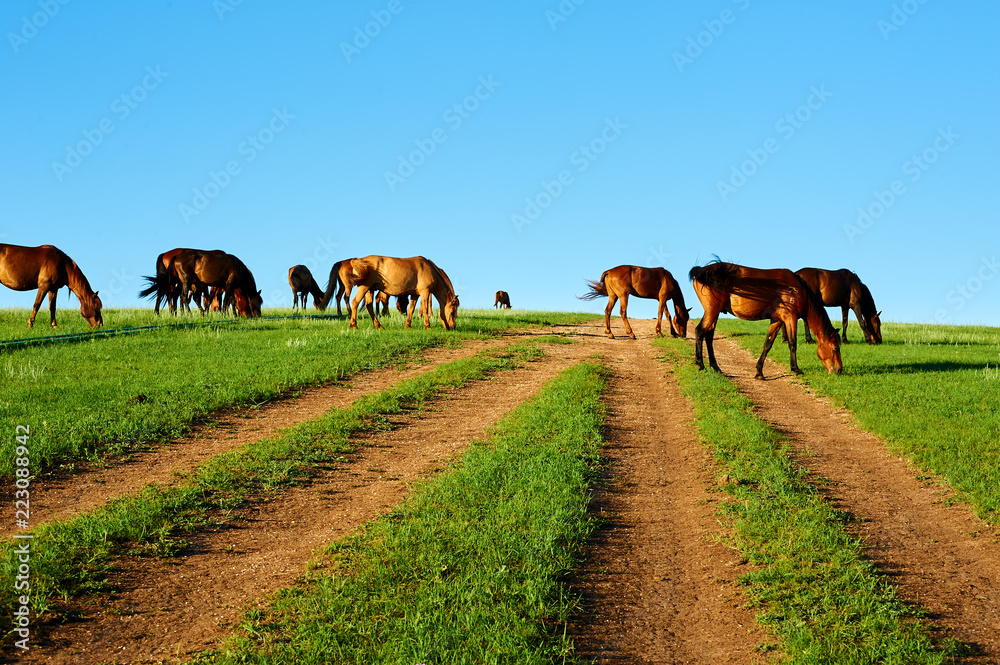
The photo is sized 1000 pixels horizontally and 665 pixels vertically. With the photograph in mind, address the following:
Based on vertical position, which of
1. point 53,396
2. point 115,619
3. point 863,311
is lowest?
point 115,619

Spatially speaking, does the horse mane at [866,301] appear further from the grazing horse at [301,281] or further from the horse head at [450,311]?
the grazing horse at [301,281]

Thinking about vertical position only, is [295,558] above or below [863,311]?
below

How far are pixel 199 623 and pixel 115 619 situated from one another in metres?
0.66

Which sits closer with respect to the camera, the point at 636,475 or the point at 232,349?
the point at 636,475

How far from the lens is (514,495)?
7.94m

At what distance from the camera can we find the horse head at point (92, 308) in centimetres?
2222

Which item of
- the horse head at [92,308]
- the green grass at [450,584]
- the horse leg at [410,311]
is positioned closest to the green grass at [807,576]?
the green grass at [450,584]

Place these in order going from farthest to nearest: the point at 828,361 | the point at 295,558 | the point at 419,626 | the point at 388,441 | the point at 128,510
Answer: the point at 828,361 < the point at 388,441 < the point at 128,510 < the point at 295,558 < the point at 419,626

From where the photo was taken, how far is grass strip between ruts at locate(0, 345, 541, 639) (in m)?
6.17

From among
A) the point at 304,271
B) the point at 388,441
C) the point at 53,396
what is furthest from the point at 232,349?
the point at 304,271

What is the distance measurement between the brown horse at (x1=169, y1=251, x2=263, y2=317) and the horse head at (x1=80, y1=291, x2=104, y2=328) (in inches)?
241

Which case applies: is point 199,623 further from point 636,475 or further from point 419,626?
point 636,475
